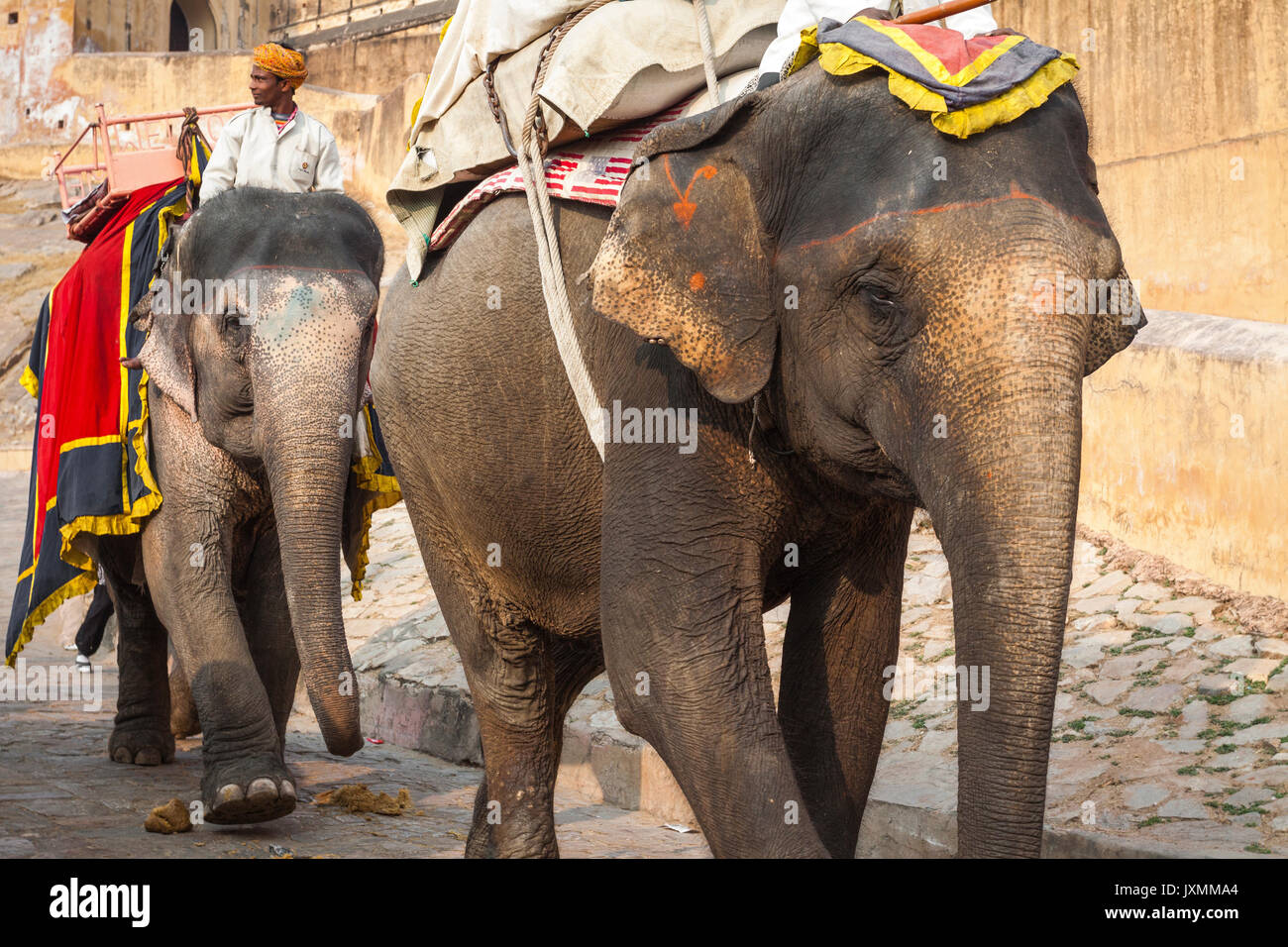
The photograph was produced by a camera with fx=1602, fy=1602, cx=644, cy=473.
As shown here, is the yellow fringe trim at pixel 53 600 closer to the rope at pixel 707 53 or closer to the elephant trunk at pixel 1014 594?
the rope at pixel 707 53

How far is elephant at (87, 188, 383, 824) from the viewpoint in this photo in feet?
15.6

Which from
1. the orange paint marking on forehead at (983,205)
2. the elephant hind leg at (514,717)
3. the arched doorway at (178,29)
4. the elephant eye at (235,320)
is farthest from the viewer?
the arched doorway at (178,29)

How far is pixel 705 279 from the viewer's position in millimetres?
2602

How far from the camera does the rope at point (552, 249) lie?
3014 millimetres

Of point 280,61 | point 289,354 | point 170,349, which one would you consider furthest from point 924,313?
A: point 280,61

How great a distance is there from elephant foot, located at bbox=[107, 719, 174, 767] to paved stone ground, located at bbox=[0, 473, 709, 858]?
5 cm

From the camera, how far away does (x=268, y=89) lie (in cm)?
561

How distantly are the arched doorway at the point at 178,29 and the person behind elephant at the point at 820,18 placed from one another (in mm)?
29497

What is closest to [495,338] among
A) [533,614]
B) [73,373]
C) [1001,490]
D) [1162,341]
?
[533,614]

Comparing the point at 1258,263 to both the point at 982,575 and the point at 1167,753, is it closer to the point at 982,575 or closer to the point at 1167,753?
the point at 1167,753

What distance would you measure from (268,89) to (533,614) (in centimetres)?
269

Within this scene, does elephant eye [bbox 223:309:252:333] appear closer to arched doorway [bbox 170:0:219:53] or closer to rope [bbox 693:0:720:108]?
rope [bbox 693:0:720:108]

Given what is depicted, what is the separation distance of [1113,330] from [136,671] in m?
4.75

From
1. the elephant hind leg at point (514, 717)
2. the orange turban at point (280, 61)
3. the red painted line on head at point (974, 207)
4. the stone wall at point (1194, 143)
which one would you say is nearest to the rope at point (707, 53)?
the red painted line on head at point (974, 207)
